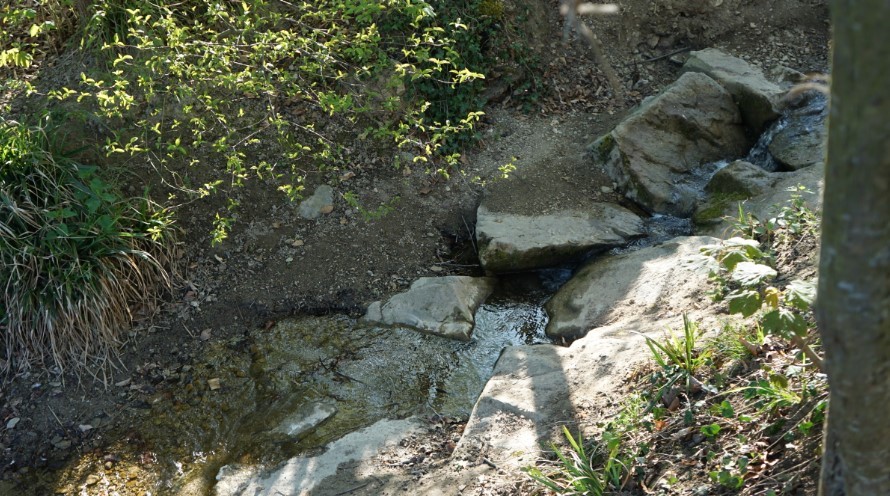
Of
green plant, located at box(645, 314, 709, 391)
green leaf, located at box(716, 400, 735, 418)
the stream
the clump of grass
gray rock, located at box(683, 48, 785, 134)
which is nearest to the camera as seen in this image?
green leaf, located at box(716, 400, 735, 418)

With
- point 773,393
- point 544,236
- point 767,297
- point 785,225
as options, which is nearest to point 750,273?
point 767,297

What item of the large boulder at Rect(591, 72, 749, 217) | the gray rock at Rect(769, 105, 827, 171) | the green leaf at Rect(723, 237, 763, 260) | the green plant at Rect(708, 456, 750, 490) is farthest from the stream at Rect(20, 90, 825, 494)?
the gray rock at Rect(769, 105, 827, 171)

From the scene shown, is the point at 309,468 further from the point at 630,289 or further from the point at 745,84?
the point at 745,84

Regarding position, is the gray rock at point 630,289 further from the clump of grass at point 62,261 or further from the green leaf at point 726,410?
the clump of grass at point 62,261

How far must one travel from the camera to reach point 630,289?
4.80m

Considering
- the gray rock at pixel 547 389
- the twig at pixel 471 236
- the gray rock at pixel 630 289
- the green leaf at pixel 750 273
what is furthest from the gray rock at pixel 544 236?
the green leaf at pixel 750 273

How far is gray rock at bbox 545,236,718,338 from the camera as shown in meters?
4.48

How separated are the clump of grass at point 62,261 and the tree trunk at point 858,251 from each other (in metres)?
4.32

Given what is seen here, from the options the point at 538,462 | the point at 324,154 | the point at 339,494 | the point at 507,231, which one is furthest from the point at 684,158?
the point at 339,494

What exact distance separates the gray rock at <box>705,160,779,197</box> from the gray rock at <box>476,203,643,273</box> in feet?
2.19

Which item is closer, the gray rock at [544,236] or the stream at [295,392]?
the stream at [295,392]

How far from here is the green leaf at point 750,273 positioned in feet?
9.38

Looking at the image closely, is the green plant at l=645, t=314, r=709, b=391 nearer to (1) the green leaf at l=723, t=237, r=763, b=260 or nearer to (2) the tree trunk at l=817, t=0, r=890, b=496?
(1) the green leaf at l=723, t=237, r=763, b=260

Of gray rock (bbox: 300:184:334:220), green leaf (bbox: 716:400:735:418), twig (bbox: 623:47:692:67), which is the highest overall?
twig (bbox: 623:47:692:67)
